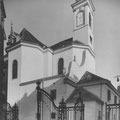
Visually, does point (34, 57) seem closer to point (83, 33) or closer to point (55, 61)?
point (55, 61)

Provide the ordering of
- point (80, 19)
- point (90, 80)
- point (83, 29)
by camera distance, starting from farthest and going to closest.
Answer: point (83, 29), point (80, 19), point (90, 80)

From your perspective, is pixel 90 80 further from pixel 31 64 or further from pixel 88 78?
pixel 31 64

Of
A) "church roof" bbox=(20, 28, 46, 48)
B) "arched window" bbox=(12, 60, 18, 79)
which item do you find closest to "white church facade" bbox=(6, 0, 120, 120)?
"arched window" bbox=(12, 60, 18, 79)

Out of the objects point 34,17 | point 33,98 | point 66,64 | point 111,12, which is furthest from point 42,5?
point 66,64

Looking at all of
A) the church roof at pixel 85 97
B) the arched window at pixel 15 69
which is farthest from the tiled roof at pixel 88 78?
the arched window at pixel 15 69

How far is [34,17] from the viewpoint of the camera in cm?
246

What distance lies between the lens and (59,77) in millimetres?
4988

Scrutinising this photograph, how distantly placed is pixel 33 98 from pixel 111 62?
2783mm

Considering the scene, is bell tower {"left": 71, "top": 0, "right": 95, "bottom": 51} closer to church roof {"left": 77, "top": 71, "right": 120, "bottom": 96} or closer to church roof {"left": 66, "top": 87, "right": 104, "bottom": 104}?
church roof {"left": 77, "top": 71, "right": 120, "bottom": 96}

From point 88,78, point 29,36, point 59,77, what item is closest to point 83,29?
point 88,78

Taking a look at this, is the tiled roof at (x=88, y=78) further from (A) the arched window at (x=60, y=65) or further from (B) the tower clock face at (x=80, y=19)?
(B) the tower clock face at (x=80, y=19)

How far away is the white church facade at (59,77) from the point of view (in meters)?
4.54

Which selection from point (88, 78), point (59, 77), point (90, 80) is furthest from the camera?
point (88, 78)

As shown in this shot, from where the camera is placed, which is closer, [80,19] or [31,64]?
[31,64]
